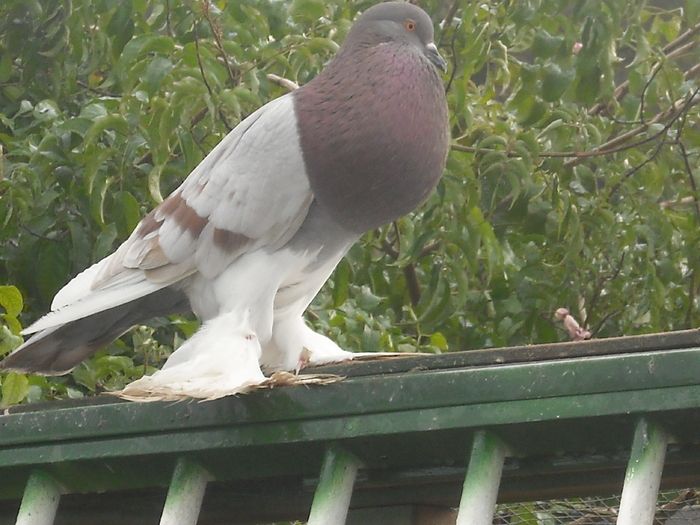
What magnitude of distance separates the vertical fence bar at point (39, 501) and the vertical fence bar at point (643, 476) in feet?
3.25

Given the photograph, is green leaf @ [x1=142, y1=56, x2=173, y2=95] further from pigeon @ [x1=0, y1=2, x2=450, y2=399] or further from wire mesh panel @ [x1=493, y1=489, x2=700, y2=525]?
wire mesh panel @ [x1=493, y1=489, x2=700, y2=525]

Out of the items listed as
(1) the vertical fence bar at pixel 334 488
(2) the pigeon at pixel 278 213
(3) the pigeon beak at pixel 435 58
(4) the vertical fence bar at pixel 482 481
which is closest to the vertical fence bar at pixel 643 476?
(4) the vertical fence bar at pixel 482 481

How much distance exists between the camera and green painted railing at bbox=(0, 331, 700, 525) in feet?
4.47

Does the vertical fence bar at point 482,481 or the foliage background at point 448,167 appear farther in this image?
the foliage background at point 448,167

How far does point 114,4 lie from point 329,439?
2090mm

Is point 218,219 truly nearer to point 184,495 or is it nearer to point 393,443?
point 184,495

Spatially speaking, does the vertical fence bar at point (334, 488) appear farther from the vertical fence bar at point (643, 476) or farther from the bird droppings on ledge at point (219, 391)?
the vertical fence bar at point (643, 476)

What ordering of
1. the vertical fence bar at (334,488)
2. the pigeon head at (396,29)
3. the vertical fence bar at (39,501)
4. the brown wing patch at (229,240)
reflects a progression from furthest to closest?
1. the pigeon head at (396,29)
2. the brown wing patch at (229,240)
3. the vertical fence bar at (39,501)
4. the vertical fence bar at (334,488)

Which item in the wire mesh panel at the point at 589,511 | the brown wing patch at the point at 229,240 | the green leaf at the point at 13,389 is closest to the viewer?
the wire mesh panel at the point at 589,511

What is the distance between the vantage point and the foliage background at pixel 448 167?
3070 mm

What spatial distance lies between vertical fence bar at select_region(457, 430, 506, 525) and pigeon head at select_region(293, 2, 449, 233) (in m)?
0.78

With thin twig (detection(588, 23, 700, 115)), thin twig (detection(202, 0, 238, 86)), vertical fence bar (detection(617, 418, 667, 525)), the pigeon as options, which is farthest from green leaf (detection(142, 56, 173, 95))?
vertical fence bar (detection(617, 418, 667, 525))

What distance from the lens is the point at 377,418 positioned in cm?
152

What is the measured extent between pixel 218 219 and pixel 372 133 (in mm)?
398
